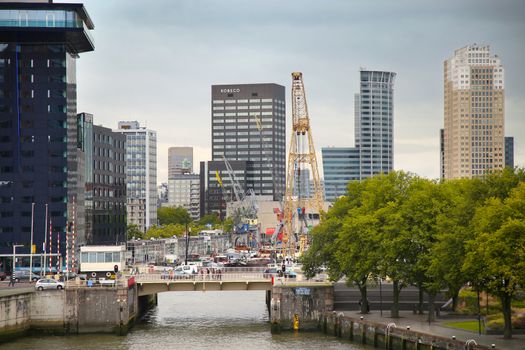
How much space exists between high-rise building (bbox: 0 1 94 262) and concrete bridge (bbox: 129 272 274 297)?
5764 cm

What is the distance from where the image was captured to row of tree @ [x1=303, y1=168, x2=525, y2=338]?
255 ft

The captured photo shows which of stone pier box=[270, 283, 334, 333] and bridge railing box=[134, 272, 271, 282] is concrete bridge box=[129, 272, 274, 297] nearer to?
bridge railing box=[134, 272, 271, 282]

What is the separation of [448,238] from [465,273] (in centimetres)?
595

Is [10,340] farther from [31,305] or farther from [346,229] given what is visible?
[346,229]

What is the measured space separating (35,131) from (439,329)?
332ft

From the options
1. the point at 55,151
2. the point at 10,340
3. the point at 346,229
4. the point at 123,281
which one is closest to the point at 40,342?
the point at 10,340

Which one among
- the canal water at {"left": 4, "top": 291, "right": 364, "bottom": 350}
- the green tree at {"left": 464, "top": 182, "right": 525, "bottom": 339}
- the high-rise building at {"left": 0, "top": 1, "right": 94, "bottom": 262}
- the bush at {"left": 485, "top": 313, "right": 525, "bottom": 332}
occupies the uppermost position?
the high-rise building at {"left": 0, "top": 1, "right": 94, "bottom": 262}

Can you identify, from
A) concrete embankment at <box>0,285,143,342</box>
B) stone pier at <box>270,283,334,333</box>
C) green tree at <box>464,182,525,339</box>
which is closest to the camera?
green tree at <box>464,182,525,339</box>

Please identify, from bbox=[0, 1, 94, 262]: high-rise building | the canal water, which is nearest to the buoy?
the canal water

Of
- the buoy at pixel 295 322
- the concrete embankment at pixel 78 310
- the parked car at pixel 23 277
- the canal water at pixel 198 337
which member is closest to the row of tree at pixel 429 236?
the buoy at pixel 295 322

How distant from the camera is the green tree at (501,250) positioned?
7612 cm

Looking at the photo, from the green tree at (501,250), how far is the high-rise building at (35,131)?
10403 cm

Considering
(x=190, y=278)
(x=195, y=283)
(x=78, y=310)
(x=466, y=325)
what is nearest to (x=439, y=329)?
(x=466, y=325)

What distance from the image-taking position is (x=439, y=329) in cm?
8881
